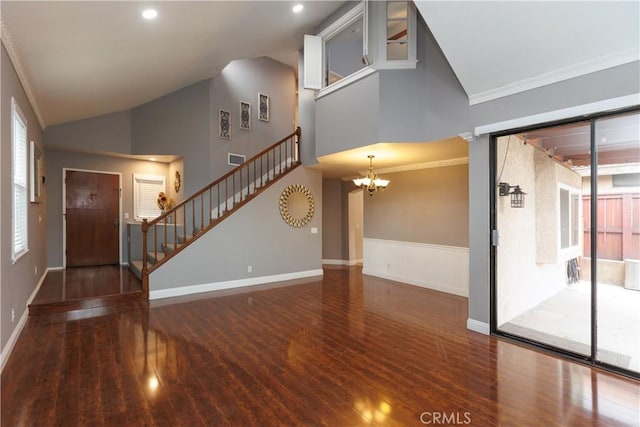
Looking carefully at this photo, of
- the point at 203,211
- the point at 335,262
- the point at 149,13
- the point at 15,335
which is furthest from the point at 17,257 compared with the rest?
the point at 335,262

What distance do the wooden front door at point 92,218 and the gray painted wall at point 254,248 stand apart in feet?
10.6

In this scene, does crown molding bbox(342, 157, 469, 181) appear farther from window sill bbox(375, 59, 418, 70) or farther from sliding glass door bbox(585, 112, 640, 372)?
sliding glass door bbox(585, 112, 640, 372)

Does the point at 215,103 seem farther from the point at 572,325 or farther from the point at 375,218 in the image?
the point at 572,325

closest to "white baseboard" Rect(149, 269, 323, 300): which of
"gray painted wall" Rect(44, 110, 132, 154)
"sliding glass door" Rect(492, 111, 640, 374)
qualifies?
"gray painted wall" Rect(44, 110, 132, 154)

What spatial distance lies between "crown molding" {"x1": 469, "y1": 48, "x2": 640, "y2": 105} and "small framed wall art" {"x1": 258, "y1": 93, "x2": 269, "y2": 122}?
212 inches

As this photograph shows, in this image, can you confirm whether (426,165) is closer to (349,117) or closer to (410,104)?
(410,104)

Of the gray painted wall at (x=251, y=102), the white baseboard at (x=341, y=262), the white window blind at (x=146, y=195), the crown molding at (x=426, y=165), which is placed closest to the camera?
the crown molding at (x=426, y=165)

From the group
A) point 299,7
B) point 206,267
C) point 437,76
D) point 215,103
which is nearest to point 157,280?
point 206,267

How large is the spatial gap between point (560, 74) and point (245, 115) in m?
6.25

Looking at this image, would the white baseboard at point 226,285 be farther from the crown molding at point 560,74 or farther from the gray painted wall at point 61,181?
the crown molding at point 560,74

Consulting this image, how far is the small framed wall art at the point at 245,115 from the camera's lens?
7.41 meters

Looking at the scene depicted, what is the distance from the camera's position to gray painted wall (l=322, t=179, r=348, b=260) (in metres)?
8.60
